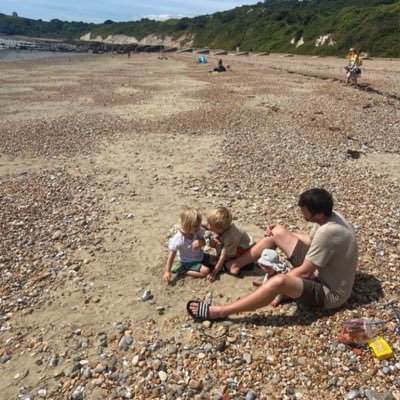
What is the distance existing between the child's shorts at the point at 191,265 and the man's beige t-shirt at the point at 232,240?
468mm

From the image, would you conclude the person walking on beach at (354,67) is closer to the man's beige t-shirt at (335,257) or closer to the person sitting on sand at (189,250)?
the person sitting on sand at (189,250)

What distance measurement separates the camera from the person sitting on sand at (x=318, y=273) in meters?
5.10

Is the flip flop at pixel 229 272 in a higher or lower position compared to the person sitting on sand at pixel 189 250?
lower

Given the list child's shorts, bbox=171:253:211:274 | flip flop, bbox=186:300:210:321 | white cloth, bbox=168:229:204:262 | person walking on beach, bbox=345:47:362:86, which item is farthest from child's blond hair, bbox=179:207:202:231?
person walking on beach, bbox=345:47:362:86

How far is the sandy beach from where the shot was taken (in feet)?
16.1

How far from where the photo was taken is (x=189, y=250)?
22.3ft

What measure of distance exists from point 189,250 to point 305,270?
85.5 inches

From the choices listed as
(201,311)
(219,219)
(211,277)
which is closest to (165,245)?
(211,277)

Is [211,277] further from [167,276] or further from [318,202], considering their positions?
[318,202]

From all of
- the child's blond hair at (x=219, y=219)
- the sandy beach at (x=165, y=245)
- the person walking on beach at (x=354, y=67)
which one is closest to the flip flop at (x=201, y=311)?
the sandy beach at (x=165, y=245)

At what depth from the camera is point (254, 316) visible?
18.9ft

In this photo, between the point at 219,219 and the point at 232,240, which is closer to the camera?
the point at 219,219

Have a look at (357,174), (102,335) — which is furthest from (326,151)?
(102,335)

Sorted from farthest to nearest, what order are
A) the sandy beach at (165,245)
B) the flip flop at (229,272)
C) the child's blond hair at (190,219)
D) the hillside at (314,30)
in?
the hillside at (314,30) → the flip flop at (229,272) → the child's blond hair at (190,219) → the sandy beach at (165,245)
